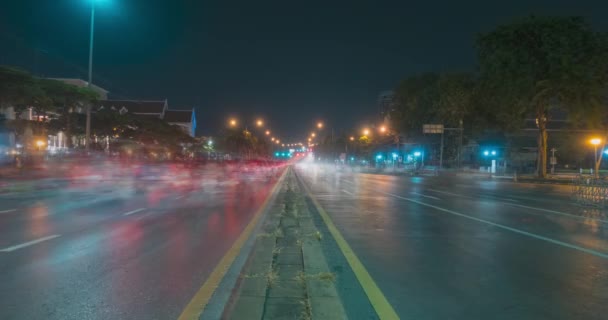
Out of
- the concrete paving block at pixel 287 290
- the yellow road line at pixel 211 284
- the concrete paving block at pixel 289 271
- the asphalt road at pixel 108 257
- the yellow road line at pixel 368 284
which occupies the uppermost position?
the concrete paving block at pixel 289 271

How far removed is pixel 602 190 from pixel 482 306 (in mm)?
18187

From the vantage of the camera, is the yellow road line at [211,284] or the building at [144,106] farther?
the building at [144,106]

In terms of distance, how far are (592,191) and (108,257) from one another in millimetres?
19997

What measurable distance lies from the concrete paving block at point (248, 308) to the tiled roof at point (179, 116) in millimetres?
121383

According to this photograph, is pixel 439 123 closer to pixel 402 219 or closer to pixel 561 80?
pixel 561 80

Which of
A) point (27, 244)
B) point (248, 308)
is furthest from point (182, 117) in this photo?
point (248, 308)

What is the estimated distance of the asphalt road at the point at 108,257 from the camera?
19.1 ft

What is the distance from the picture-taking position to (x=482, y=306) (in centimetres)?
599

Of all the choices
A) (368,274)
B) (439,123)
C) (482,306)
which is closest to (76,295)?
(368,274)

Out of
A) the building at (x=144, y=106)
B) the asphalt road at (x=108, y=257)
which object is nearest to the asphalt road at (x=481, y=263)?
the asphalt road at (x=108, y=257)

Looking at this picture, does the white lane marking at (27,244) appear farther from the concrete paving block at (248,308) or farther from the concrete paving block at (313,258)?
the concrete paving block at (248,308)

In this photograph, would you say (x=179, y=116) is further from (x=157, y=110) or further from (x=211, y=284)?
(x=211, y=284)

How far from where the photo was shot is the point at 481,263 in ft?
27.8

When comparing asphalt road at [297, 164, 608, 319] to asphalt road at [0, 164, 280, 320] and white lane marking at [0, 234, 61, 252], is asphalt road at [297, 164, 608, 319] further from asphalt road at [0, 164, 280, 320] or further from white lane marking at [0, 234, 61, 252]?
white lane marking at [0, 234, 61, 252]
